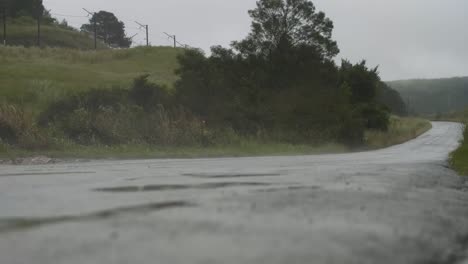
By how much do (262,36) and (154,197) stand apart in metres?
36.4

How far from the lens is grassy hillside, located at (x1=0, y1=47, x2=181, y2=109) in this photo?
40438 millimetres

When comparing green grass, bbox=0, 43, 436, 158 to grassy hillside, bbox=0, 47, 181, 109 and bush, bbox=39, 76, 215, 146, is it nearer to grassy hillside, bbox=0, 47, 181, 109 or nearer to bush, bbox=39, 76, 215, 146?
grassy hillside, bbox=0, 47, 181, 109

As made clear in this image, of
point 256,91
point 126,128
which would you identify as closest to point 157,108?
point 126,128

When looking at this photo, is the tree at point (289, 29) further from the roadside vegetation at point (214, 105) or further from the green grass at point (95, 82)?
the green grass at point (95, 82)

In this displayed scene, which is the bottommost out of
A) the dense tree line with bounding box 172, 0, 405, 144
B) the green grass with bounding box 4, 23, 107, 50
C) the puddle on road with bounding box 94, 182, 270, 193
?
the puddle on road with bounding box 94, 182, 270, 193

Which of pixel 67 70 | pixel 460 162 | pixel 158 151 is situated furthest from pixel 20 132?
pixel 67 70

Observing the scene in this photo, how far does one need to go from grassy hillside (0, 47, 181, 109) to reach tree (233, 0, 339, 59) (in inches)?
392

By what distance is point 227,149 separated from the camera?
2480 centimetres

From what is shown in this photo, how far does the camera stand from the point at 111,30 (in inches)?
4818

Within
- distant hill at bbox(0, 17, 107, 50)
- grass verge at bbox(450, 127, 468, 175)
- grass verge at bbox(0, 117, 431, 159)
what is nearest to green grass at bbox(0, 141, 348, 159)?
grass verge at bbox(0, 117, 431, 159)

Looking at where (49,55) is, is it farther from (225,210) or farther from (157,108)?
(225,210)

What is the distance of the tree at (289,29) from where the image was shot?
41.4 meters

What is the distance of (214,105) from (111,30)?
95471mm

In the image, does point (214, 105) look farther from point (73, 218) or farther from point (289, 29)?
point (73, 218)
